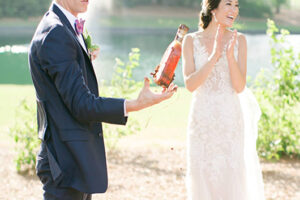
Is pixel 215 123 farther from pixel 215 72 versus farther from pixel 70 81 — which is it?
pixel 70 81

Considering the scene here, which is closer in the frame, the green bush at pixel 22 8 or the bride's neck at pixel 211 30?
the bride's neck at pixel 211 30

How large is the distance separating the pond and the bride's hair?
7.54 m


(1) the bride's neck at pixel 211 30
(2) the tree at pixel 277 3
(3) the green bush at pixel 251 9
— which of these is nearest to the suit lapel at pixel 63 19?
(1) the bride's neck at pixel 211 30

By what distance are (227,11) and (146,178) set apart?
2.56 m

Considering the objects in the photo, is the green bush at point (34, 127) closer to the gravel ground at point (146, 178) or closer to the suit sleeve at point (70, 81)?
the gravel ground at point (146, 178)

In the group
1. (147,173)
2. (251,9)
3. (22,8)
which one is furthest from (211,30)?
(251,9)

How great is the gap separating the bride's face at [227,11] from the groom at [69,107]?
54.8 inches

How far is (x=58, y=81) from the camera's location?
1.80m

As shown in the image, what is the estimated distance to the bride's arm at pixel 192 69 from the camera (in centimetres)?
317

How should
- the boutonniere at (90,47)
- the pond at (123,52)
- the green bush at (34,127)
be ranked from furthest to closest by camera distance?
the pond at (123,52) → the green bush at (34,127) → the boutonniere at (90,47)

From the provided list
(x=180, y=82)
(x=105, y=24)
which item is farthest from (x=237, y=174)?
(x=105, y=24)

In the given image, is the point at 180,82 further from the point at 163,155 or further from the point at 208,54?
the point at 208,54

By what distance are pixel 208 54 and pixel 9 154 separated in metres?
3.76

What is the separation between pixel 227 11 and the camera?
10.5ft
